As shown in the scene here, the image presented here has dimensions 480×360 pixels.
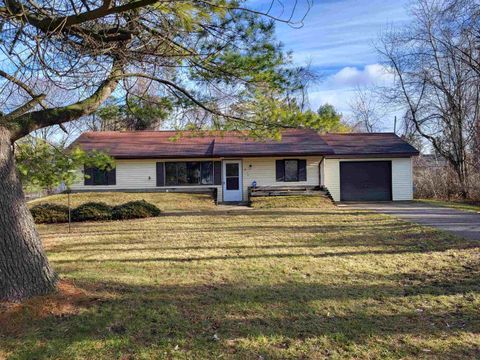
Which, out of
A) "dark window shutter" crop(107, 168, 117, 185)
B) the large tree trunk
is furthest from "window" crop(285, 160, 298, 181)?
the large tree trunk

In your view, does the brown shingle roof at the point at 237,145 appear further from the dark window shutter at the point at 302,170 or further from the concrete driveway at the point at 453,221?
the concrete driveway at the point at 453,221

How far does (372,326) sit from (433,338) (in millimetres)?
577

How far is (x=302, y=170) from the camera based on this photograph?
2114cm

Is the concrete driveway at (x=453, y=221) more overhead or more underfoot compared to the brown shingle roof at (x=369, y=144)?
more underfoot

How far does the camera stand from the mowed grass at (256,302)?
3.61 m

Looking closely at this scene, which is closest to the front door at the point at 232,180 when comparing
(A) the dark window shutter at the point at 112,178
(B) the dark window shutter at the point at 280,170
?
(B) the dark window shutter at the point at 280,170

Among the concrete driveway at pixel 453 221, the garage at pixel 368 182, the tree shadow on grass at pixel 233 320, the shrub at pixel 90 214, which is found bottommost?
the tree shadow on grass at pixel 233 320

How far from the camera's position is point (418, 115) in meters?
28.2

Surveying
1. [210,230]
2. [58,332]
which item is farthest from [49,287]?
[210,230]

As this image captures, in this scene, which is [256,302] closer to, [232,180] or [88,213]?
[88,213]

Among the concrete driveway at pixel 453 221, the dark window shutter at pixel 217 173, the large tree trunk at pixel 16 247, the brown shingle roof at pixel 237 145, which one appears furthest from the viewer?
the dark window shutter at pixel 217 173

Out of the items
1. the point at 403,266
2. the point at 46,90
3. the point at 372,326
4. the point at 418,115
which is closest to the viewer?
the point at 372,326

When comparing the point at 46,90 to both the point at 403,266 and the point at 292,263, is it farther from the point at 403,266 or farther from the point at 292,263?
the point at 403,266

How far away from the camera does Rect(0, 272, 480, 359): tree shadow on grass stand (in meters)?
3.64
